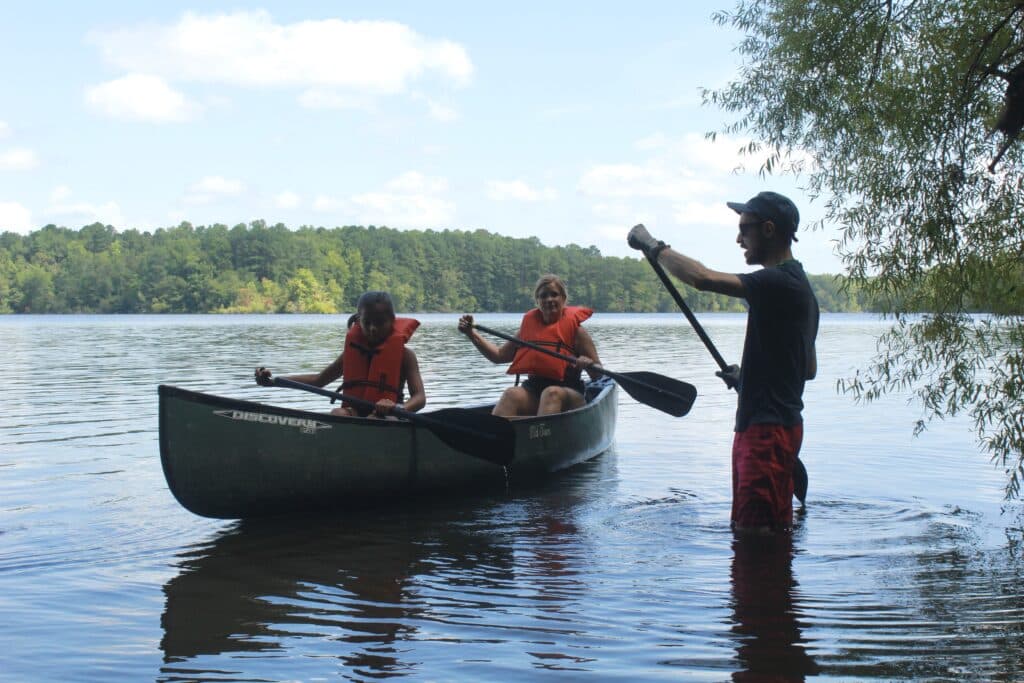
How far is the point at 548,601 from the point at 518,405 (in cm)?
395

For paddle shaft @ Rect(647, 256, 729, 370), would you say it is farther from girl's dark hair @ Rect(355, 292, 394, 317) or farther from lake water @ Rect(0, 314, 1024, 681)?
girl's dark hair @ Rect(355, 292, 394, 317)

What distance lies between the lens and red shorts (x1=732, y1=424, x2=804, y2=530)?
168 inches

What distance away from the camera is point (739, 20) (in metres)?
9.64

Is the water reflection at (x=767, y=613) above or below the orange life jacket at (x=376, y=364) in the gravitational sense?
below

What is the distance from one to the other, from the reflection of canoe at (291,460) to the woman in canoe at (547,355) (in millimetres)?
953

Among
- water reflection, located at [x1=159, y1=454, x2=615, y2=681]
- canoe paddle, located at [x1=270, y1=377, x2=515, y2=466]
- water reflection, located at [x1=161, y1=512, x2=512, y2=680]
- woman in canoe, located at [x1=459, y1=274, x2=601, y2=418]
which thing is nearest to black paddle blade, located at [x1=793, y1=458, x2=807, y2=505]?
water reflection, located at [x1=159, y1=454, x2=615, y2=681]

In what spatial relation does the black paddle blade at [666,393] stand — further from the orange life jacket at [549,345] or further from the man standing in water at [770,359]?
the man standing in water at [770,359]

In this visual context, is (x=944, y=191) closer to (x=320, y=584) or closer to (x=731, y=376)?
(x=731, y=376)

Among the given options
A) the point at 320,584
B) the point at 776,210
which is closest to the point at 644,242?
the point at 776,210

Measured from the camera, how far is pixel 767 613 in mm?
4484

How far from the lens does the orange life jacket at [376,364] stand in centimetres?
Answer: 710

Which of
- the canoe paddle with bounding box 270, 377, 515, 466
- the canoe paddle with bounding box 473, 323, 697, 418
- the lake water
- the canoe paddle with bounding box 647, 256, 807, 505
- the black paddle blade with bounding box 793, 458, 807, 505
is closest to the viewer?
the lake water

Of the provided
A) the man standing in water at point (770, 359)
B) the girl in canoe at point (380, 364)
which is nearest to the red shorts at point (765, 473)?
the man standing in water at point (770, 359)

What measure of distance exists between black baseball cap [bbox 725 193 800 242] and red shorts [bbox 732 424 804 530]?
83cm
